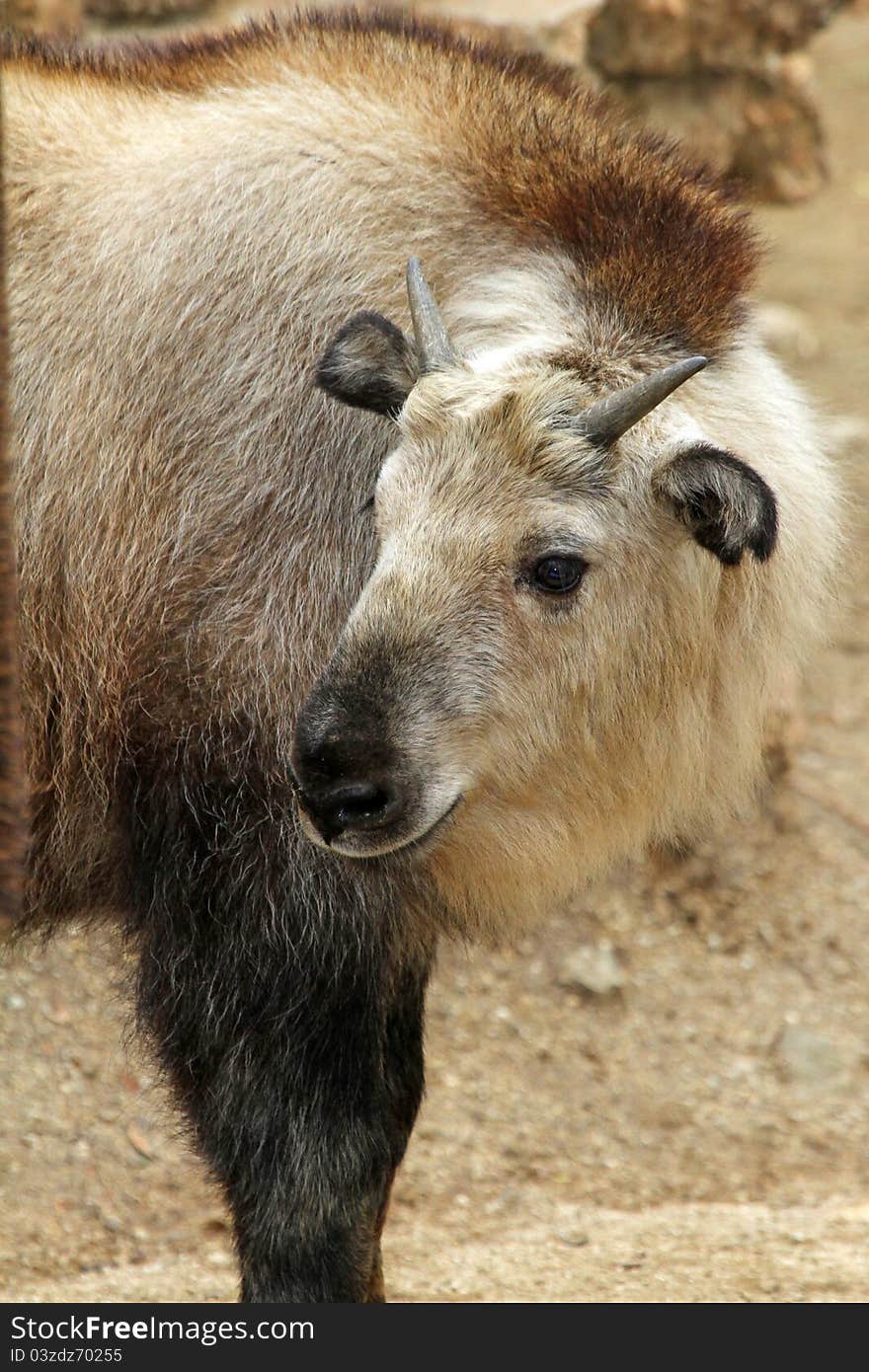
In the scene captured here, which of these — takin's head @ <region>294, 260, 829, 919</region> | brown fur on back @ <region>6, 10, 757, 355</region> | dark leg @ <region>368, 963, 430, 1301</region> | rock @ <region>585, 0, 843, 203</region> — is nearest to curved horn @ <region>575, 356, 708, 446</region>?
takin's head @ <region>294, 260, 829, 919</region>

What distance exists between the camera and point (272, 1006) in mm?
3289

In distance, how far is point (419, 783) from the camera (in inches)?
111

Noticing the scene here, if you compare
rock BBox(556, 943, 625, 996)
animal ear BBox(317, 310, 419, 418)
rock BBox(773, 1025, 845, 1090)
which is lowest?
rock BBox(773, 1025, 845, 1090)

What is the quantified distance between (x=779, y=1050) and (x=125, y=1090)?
222 centimetres

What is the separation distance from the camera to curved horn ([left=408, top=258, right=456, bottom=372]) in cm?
304

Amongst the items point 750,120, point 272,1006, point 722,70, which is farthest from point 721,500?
point 750,120

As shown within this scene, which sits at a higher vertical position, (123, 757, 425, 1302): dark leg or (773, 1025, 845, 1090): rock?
(123, 757, 425, 1302): dark leg

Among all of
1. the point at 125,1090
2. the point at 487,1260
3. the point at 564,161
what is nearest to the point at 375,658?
the point at 564,161

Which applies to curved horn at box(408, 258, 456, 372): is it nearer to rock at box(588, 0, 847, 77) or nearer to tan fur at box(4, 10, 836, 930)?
tan fur at box(4, 10, 836, 930)

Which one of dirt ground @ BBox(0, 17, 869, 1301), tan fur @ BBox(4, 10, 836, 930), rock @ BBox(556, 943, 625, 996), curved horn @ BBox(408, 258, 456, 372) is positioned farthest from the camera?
rock @ BBox(556, 943, 625, 996)

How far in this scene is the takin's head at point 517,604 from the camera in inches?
111

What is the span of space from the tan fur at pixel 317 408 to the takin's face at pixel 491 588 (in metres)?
A: 0.03

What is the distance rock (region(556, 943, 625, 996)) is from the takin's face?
2.59 m

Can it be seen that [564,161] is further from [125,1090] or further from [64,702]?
[125,1090]
